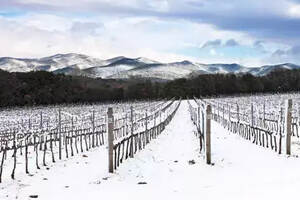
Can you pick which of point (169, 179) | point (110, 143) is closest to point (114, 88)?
point (110, 143)

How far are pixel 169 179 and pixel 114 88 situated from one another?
84131 millimetres

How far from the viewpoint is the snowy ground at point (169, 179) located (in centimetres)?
784

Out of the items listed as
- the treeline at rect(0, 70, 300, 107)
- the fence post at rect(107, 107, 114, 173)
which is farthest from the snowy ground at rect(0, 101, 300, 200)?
the treeline at rect(0, 70, 300, 107)

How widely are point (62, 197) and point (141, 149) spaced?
7.11 metres

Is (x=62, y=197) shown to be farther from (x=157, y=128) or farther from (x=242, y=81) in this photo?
(x=242, y=81)

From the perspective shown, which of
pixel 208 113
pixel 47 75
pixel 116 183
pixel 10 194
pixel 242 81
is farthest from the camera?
pixel 242 81

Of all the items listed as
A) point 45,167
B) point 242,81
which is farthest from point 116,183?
point 242,81

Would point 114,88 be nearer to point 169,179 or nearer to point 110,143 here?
point 110,143

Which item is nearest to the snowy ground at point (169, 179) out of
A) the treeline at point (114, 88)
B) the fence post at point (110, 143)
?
the fence post at point (110, 143)

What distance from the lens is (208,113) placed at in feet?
36.6

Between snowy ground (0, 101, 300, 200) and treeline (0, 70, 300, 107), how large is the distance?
53.4 m

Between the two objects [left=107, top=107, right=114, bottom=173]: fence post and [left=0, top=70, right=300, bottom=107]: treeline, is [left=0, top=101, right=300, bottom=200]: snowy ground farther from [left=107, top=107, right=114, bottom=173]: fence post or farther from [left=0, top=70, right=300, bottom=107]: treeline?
[left=0, top=70, right=300, bottom=107]: treeline

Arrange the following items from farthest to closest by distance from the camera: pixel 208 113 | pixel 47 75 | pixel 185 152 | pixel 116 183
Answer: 1. pixel 47 75
2. pixel 185 152
3. pixel 208 113
4. pixel 116 183

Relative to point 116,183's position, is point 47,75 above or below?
above
